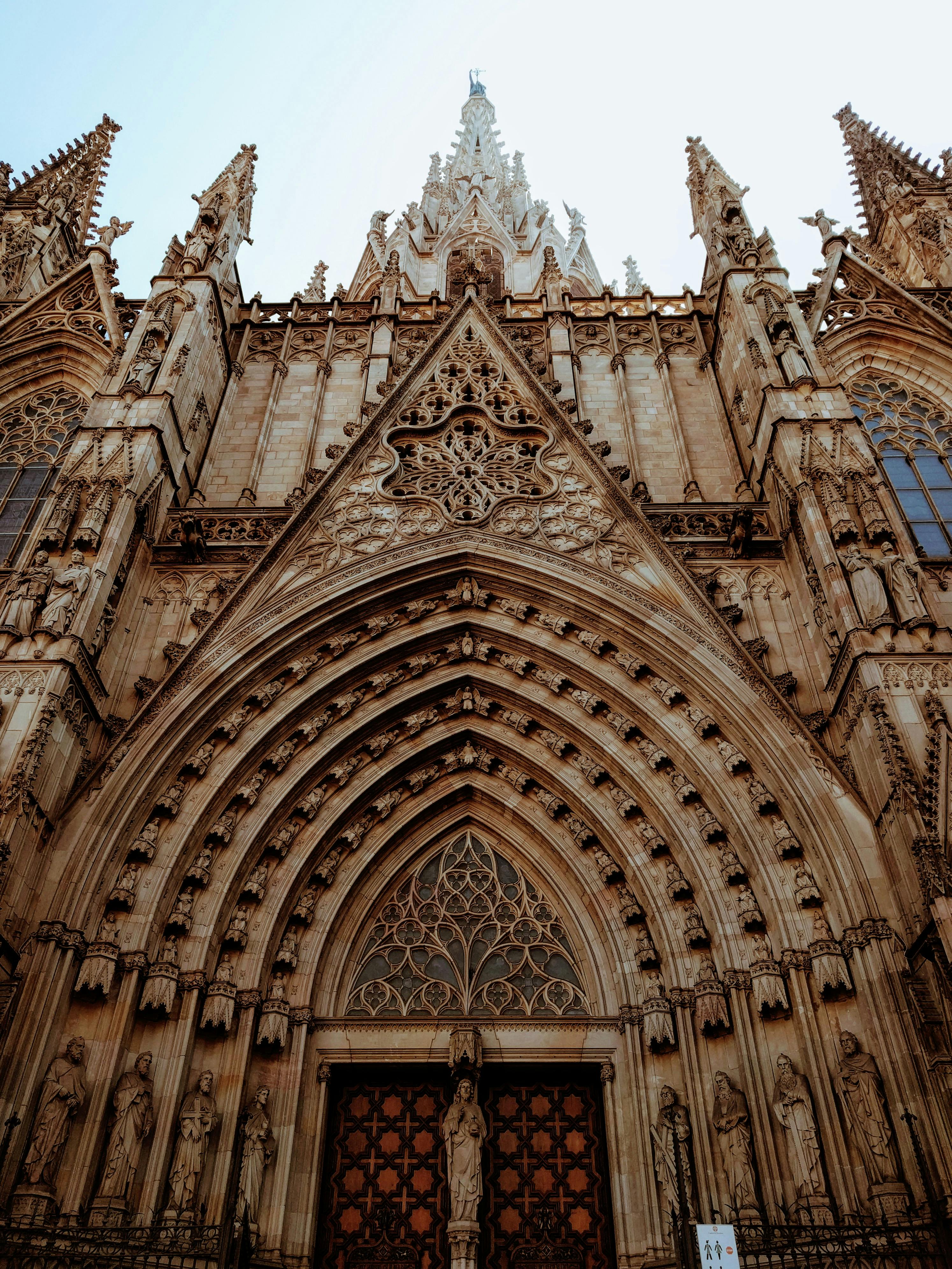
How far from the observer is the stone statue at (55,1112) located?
8500 mm

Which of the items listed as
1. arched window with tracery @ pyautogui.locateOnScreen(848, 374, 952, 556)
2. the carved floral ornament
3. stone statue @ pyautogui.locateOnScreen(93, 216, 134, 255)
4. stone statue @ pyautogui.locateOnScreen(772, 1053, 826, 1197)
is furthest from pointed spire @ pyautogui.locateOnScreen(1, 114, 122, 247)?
stone statue @ pyautogui.locateOnScreen(772, 1053, 826, 1197)

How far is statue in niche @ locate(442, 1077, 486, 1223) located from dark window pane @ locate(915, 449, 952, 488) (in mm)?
10510

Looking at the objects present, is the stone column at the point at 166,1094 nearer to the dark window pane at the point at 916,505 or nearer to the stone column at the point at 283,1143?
the stone column at the point at 283,1143

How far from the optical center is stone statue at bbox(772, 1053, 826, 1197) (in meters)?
8.74

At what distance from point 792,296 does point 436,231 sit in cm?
2419

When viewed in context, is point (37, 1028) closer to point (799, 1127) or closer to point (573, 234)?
point (799, 1127)

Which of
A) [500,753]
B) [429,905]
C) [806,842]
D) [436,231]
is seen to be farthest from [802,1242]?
[436,231]

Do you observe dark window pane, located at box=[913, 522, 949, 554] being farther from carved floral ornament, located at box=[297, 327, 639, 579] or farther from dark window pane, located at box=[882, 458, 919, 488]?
carved floral ornament, located at box=[297, 327, 639, 579]

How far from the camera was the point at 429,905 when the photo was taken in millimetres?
12141

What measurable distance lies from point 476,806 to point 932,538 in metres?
7.18

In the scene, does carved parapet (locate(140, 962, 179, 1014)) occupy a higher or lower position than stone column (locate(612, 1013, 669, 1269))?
higher

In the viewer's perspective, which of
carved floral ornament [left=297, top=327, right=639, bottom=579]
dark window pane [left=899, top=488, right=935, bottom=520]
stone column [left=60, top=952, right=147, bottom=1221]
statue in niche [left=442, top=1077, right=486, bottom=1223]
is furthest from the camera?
dark window pane [left=899, top=488, right=935, bottom=520]

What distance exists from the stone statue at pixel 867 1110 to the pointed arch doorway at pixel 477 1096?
2.73 m

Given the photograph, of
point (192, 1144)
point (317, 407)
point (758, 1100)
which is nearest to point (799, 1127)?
point (758, 1100)
